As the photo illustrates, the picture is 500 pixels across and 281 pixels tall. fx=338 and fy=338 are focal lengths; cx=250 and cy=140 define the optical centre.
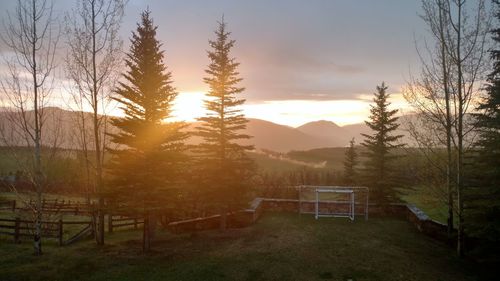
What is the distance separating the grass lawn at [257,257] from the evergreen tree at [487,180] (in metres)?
1.61

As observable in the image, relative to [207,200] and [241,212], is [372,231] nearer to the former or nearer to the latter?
[241,212]

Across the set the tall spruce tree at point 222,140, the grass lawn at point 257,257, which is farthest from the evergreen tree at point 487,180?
the tall spruce tree at point 222,140

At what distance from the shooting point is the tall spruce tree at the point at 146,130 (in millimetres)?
14680

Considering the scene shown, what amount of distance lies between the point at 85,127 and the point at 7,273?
8565mm

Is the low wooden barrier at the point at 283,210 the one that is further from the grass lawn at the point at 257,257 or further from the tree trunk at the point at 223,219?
the tree trunk at the point at 223,219

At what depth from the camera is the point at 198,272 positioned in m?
12.1

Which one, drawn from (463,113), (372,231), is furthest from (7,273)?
(463,113)

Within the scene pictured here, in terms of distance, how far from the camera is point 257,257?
44.6 ft

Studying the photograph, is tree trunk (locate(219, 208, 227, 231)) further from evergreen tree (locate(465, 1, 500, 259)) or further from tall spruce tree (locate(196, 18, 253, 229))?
evergreen tree (locate(465, 1, 500, 259))

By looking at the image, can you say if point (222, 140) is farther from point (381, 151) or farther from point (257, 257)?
point (381, 151)

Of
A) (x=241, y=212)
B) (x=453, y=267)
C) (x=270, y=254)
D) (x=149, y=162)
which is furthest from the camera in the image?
(x=241, y=212)

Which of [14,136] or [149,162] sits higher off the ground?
[14,136]

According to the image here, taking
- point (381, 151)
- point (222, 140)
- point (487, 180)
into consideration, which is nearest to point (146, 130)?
point (222, 140)

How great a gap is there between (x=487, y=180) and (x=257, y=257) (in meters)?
9.69
